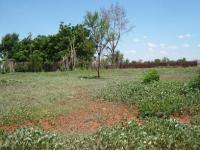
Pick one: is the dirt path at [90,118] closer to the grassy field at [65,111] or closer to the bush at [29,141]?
the grassy field at [65,111]

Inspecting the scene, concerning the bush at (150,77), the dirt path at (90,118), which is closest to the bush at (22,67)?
the bush at (150,77)

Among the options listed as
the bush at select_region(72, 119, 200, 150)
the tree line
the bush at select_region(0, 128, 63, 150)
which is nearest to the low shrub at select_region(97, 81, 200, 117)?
the bush at select_region(72, 119, 200, 150)

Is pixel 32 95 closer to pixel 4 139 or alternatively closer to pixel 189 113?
pixel 189 113

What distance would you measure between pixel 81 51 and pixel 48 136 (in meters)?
45.6

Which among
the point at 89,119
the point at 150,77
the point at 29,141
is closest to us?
the point at 29,141

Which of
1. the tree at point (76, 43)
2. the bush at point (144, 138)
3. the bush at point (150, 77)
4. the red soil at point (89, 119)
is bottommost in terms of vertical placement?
the red soil at point (89, 119)

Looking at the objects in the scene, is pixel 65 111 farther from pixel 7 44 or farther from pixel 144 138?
pixel 7 44

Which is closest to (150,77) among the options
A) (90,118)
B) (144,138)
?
(90,118)

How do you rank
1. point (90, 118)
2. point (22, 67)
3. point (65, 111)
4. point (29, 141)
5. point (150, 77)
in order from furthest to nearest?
point (22, 67)
point (150, 77)
point (65, 111)
point (90, 118)
point (29, 141)

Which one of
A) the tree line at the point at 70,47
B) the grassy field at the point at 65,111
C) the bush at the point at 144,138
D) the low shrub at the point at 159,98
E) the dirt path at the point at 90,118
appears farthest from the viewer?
the tree line at the point at 70,47

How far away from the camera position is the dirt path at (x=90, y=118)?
448 inches

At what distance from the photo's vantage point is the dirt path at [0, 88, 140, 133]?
11375 millimetres

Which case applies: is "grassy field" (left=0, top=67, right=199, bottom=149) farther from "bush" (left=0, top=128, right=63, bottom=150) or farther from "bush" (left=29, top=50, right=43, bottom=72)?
"bush" (left=29, top=50, right=43, bottom=72)

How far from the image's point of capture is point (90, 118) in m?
12.5
